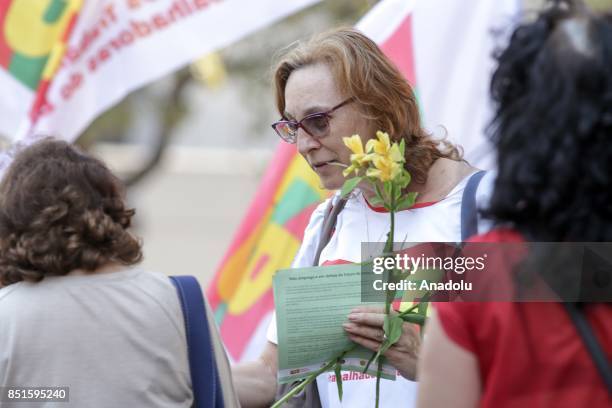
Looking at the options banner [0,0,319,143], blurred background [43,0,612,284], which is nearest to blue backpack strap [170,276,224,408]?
banner [0,0,319,143]

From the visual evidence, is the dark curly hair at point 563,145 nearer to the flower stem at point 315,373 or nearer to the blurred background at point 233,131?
the blurred background at point 233,131

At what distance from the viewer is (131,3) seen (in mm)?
4738

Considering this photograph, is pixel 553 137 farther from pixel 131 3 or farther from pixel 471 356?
pixel 131 3

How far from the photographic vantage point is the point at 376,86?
2984 mm

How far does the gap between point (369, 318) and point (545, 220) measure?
0.85m

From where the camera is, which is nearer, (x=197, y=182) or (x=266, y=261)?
(x=266, y=261)

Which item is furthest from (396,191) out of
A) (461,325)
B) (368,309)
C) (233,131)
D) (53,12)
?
(233,131)

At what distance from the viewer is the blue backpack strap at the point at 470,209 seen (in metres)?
2.64

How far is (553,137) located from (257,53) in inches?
460

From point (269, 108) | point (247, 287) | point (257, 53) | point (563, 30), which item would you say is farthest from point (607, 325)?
point (269, 108)

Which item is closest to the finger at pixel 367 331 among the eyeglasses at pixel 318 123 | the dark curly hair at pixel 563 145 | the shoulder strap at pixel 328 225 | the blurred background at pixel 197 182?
the shoulder strap at pixel 328 225

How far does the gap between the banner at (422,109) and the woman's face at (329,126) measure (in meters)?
1.37

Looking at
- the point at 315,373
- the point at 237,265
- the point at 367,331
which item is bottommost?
the point at 315,373

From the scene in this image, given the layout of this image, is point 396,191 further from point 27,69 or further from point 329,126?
point 27,69
